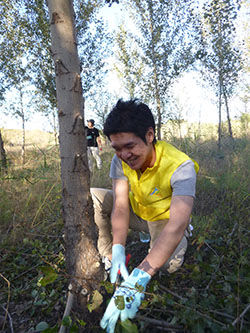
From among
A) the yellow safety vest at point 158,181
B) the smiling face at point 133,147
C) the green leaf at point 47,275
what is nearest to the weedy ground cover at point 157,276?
the green leaf at point 47,275

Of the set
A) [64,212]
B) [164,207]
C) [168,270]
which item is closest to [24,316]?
[64,212]

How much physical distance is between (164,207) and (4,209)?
1.90m

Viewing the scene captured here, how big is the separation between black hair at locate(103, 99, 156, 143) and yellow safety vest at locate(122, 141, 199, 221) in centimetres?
23

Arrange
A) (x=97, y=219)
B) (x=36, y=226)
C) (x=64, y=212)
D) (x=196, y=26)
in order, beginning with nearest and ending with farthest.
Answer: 1. (x=64, y=212)
2. (x=97, y=219)
3. (x=36, y=226)
4. (x=196, y=26)

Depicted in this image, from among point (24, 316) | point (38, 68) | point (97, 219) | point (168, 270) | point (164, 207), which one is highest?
point (38, 68)

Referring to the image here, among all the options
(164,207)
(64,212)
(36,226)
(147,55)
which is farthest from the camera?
(147,55)

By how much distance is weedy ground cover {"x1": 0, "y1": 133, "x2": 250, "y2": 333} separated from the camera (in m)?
1.10

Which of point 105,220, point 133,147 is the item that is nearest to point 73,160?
point 133,147

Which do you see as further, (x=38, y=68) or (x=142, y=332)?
(x=38, y=68)

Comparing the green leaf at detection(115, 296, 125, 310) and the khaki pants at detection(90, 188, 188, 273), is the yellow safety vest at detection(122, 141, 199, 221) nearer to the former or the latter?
the khaki pants at detection(90, 188, 188, 273)

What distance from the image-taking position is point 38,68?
7652 mm

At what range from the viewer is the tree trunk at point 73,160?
4.27 feet

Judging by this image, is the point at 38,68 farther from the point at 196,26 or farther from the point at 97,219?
the point at 97,219

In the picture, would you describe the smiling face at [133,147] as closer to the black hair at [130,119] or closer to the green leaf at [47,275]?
the black hair at [130,119]
